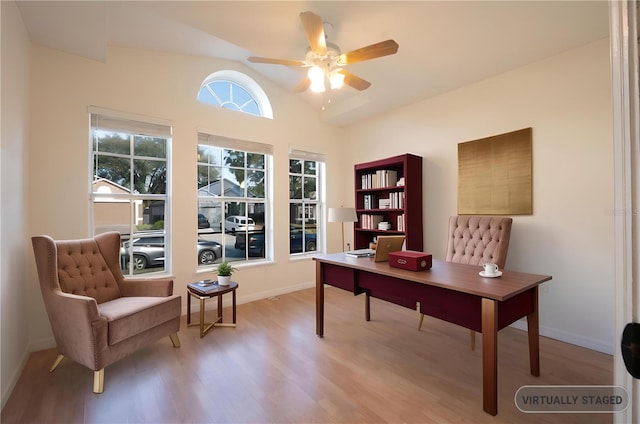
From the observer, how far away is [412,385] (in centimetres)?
212

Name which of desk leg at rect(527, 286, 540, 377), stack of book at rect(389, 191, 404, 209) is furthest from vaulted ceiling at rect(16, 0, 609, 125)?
desk leg at rect(527, 286, 540, 377)

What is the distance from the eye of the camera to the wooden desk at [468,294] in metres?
1.76

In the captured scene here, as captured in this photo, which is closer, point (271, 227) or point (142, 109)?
point (142, 109)

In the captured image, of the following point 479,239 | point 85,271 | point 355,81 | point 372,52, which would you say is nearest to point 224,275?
point 85,271

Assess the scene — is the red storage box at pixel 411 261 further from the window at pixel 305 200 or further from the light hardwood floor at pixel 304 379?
the window at pixel 305 200

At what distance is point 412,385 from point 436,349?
66cm

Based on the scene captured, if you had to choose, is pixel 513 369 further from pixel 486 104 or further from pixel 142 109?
pixel 142 109

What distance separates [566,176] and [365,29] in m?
2.42

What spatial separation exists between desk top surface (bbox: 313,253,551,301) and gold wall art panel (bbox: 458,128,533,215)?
47.4 inches

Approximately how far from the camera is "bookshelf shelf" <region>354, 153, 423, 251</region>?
3.83 metres

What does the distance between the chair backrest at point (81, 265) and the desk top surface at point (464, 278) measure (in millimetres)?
2190

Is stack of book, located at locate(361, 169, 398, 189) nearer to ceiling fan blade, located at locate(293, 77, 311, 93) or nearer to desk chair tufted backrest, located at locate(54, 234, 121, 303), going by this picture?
ceiling fan blade, located at locate(293, 77, 311, 93)

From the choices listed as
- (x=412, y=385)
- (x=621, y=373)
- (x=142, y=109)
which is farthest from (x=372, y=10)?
(x=412, y=385)

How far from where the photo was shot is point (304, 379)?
2.20 meters
